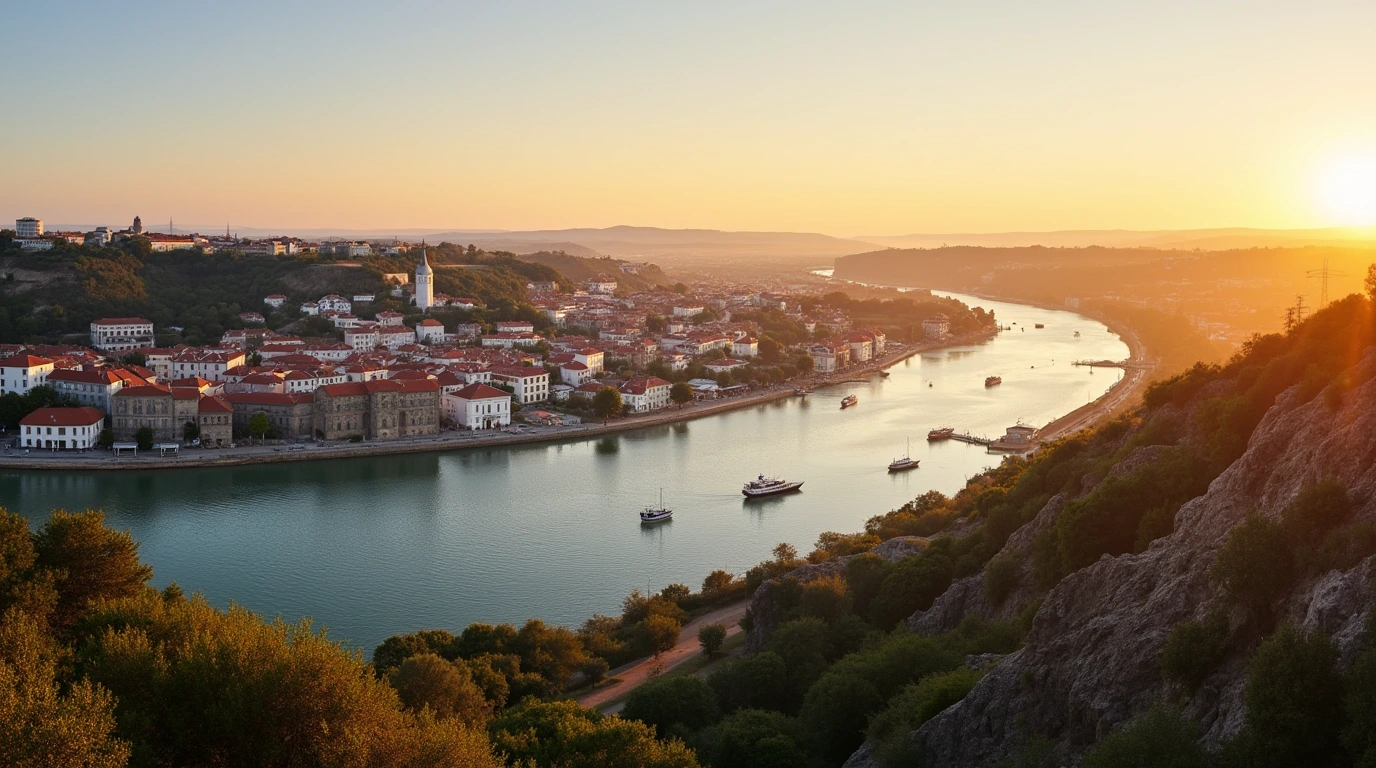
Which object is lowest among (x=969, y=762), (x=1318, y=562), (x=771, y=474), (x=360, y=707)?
(x=771, y=474)

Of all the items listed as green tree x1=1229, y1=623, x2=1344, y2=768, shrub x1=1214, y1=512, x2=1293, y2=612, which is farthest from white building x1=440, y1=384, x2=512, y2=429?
green tree x1=1229, y1=623, x2=1344, y2=768

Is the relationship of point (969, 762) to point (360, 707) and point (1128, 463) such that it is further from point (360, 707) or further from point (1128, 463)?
point (1128, 463)

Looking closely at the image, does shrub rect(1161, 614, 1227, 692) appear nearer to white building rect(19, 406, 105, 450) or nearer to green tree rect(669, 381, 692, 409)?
white building rect(19, 406, 105, 450)

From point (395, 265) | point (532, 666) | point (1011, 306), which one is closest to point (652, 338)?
point (395, 265)

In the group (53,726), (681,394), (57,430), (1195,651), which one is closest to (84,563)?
(53,726)

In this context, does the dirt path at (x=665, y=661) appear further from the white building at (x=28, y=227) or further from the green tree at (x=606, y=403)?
the white building at (x=28, y=227)

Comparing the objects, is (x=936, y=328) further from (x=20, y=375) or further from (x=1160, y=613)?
(x=1160, y=613)

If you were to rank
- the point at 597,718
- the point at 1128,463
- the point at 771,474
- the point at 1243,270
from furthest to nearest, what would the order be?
the point at 1243,270, the point at 771,474, the point at 1128,463, the point at 597,718
